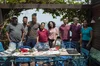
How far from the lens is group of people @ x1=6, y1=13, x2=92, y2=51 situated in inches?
348

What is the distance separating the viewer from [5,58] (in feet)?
22.8

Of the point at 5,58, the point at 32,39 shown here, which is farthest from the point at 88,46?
the point at 5,58

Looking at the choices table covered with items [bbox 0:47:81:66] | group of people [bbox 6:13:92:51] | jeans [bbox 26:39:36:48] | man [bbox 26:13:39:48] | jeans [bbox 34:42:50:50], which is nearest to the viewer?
table covered with items [bbox 0:47:81:66]

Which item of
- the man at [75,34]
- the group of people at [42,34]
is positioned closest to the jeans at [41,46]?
the group of people at [42,34]

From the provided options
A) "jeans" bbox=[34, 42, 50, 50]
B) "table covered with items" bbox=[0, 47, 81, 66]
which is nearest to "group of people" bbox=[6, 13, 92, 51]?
"jeans" bbox=[34, 42, 50, 50]

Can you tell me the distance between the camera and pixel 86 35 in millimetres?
8789

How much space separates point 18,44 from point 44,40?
0.83m

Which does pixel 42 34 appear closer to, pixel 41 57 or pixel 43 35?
pixel 43 35

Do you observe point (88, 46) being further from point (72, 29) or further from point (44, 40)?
point (44, 40)

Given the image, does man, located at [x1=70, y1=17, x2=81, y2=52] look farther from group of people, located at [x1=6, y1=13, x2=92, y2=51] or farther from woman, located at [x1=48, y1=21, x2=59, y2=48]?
woman, located at [x1=48, y1=21, x2=59, y2=48]

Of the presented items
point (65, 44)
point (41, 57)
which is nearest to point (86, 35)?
point (65, 44)

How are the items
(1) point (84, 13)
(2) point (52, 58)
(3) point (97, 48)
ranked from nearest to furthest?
(2) point (52, 58) → (3) point (97, 48) → (1) point (84, 13)

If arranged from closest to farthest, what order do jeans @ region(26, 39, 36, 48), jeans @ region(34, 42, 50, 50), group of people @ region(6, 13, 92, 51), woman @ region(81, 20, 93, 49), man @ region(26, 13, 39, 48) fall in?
jeans @ region(34, 42, 50, 50)
woman @ region(81, 20, 93, 49)
group of people @ region(6, 13, 92, 51)
man @ region(26, 13, 39, 48)
jeans @ region(26, 39, 36, 48)

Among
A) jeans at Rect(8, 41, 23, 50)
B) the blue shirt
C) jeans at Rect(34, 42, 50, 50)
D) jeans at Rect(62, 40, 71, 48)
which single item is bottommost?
jeans at Rect(62, 40, 71, 48)
